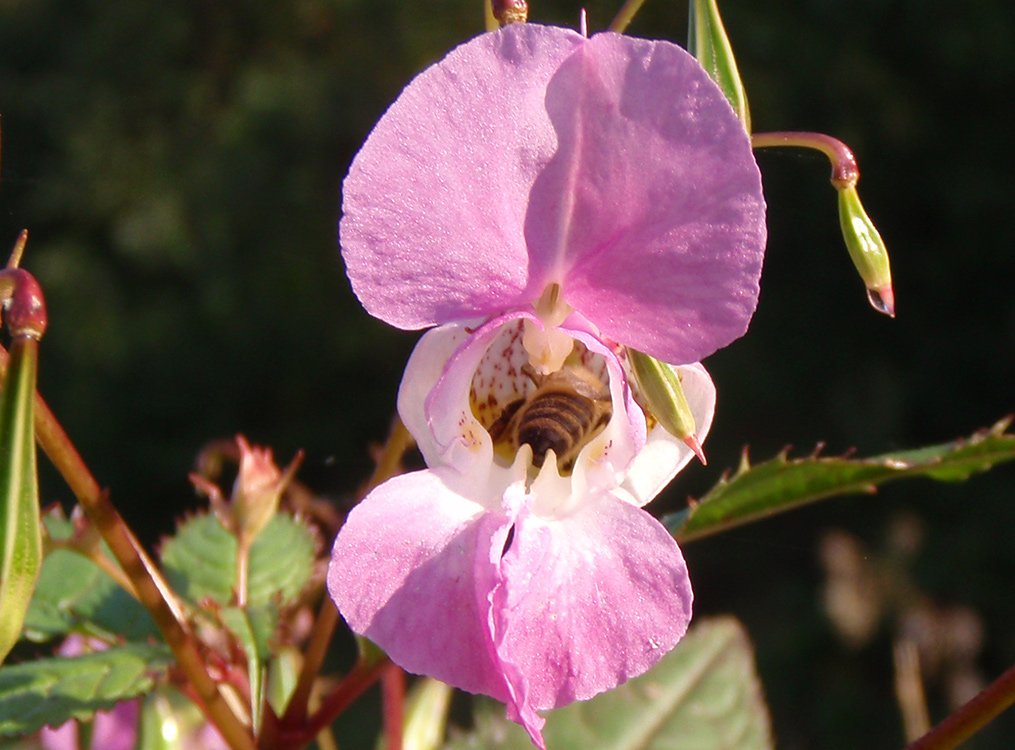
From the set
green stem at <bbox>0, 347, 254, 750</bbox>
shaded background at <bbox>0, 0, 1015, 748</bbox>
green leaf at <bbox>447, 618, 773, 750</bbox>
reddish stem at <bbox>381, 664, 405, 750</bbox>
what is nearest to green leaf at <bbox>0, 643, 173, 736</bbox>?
green stem at <bbox>0, 347, 254, 750</bbox>

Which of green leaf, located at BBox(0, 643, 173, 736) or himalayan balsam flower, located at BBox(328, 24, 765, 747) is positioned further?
green leaf, located at BBox(0, 643, 173, 736)

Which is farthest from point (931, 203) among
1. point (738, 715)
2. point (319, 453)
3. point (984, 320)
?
point (738, 715)

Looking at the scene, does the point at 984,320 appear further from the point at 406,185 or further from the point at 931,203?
the point at 406,185

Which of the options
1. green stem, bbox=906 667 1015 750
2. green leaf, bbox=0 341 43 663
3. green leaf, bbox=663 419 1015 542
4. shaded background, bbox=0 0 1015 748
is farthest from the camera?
shaded background, bbox=0 0 1015 748

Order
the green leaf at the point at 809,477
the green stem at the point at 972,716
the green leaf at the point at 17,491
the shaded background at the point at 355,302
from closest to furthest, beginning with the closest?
the green leaf at the point at 17,491 → the green stem at the point at 972,716 → the green leaf at the point at 809,477 → the shaded background at the point at 355,302

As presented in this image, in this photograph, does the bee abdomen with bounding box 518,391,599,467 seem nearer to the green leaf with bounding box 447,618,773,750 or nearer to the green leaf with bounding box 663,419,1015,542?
the green leaf with bounding box 663,419,1015,542

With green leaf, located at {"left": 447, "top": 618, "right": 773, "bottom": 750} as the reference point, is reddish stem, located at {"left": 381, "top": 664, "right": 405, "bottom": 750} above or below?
above

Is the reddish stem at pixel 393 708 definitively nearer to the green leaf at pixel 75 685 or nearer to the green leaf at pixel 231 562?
the green leaf at pixel 231 562

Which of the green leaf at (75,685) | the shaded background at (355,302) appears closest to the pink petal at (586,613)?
the green leaf at (75,685)
